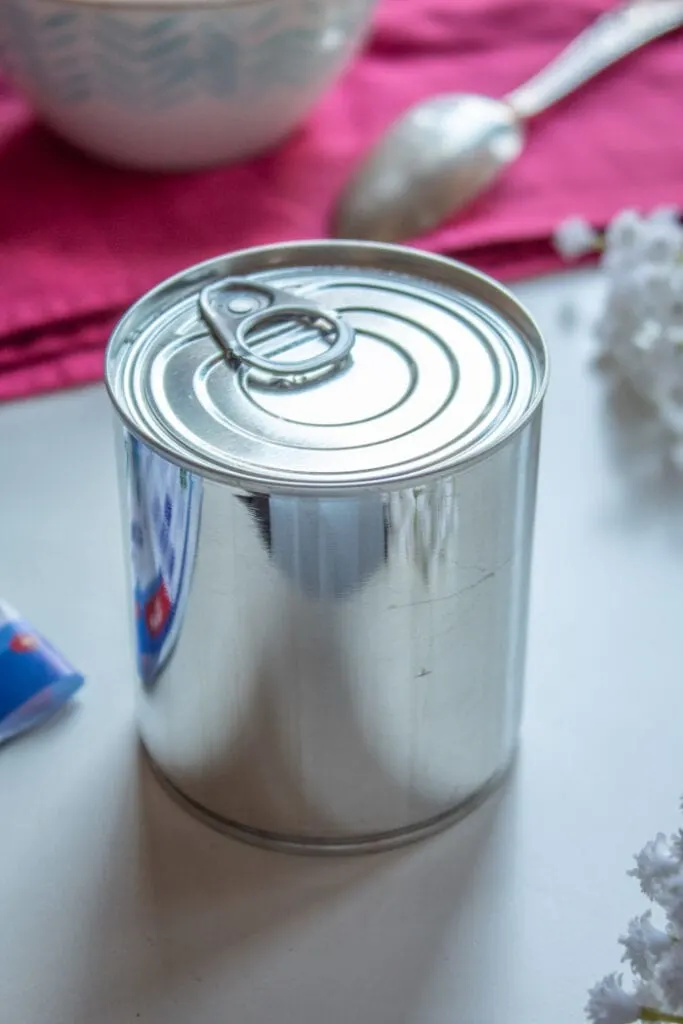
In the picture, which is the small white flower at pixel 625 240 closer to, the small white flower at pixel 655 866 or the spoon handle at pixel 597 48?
the spoon handle at pixel 597 48

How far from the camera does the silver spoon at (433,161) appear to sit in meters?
0.81

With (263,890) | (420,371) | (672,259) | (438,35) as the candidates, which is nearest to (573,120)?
(438,35)

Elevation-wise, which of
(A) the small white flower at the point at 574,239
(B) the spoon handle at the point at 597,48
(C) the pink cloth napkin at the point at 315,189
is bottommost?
(A) the small white flower at the point at 574,239

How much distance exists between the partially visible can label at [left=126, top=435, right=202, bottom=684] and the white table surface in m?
0.06

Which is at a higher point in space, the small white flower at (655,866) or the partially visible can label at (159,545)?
the partially visible can label at (159,545)

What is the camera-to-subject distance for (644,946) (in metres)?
0.38

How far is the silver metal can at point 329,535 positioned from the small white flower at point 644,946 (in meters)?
0.11

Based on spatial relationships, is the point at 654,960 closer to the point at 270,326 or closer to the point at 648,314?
the point at 270,326

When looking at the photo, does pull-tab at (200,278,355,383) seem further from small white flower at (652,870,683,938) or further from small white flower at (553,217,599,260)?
small white flower at (553,217,599,260)

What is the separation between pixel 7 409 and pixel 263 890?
0.32 metres

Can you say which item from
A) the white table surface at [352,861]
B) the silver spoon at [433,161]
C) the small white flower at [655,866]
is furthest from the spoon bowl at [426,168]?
the small white flower at [655,866]

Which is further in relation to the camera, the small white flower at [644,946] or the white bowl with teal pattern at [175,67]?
the white bowl with teal pattern at [175,67]

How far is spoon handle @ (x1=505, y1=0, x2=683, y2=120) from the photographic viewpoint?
3.03 ft

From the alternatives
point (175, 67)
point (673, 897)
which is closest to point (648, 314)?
point (175, 67)
